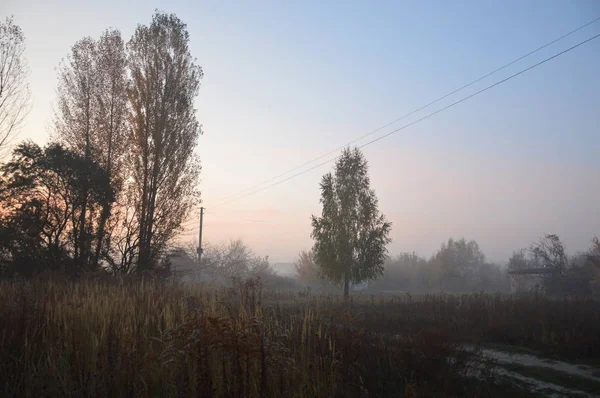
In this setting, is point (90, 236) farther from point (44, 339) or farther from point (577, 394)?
point (577, 394)

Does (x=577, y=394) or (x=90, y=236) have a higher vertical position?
(x=90, y=236)

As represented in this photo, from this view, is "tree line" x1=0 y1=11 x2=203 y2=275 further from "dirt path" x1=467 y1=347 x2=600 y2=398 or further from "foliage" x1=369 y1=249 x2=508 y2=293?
"foliage" x1=369 y1=249 x2=508 y2=293

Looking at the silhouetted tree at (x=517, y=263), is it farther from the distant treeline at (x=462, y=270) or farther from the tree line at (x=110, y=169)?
the tree line at (x=110, y=169)

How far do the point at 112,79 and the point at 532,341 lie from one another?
71.8 ft

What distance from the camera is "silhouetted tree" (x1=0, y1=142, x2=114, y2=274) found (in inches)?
665

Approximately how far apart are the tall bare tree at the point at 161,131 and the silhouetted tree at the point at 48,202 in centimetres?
215

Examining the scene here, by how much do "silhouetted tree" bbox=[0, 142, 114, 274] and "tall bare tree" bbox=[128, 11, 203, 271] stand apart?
215 cm

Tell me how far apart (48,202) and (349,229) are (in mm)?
17783

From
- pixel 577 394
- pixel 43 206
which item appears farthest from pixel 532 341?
pixel 43 206

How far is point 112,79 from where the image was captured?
2073 centimetres

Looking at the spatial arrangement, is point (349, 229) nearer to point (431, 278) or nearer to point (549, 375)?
point (549, 375)

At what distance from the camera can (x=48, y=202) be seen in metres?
17.8

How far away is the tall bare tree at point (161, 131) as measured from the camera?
19641mm

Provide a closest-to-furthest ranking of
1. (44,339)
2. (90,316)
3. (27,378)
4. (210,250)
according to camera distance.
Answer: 1. (27,378)
2. (44,339)
3. (90,316)
4. (210,250)
